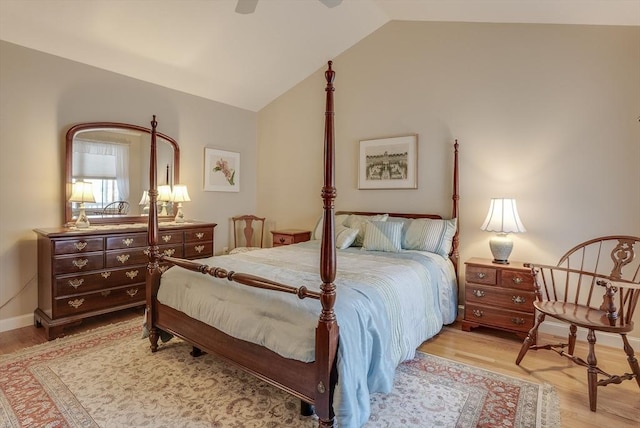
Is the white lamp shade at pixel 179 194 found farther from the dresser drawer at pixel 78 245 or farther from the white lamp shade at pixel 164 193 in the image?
the dresser drawer at pixel 78 245

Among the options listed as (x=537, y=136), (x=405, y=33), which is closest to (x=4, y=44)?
(x=405, y=33)

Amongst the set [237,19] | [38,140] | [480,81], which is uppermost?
[237,19]

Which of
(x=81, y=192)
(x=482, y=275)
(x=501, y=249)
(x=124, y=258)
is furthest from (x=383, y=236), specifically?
(x=81, y=192)

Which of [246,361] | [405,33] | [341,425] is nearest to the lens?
[341,425]

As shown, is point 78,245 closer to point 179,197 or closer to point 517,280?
point 179,197

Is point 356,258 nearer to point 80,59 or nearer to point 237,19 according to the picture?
point 237,19

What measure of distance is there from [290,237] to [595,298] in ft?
10.5

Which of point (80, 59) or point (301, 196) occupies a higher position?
point (80, 59)

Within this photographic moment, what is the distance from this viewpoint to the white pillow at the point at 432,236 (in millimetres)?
3328

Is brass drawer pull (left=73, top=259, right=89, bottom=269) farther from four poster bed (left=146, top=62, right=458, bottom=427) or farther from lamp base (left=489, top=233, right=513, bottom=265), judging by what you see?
lamp base (left=489, top=233, right=513, bottom=265)

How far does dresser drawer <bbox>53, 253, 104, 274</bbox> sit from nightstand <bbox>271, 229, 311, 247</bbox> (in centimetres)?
204

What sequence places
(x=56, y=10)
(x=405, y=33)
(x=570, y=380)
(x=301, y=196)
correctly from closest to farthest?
(x=570, y=380) → (x=56, y=10) → (x=405, y=33) → (x=301, y=196)

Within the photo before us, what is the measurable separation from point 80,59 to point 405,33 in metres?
3.45

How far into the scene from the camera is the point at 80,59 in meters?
3.37
